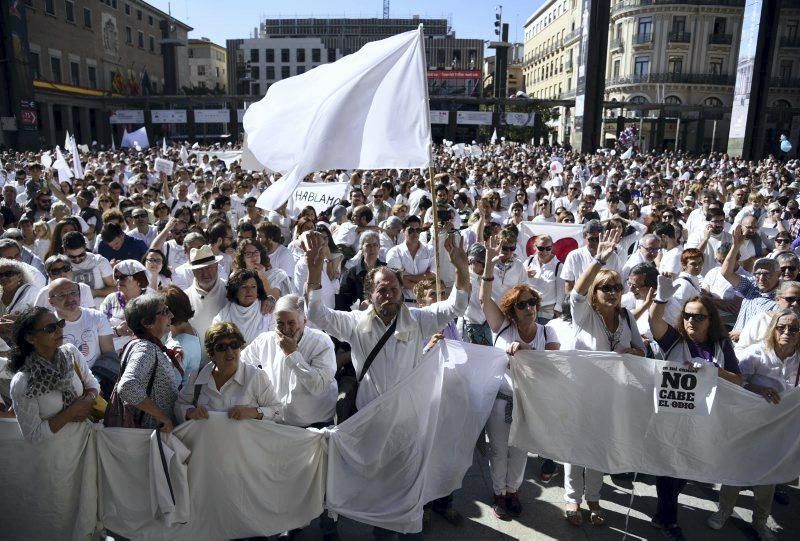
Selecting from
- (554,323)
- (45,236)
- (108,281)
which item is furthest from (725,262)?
(45,236)

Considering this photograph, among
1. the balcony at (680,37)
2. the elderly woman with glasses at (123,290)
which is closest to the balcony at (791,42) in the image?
the balcony at (680,37)

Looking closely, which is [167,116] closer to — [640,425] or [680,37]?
[640,425]

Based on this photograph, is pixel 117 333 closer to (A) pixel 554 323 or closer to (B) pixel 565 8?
(A) pixel 554 323

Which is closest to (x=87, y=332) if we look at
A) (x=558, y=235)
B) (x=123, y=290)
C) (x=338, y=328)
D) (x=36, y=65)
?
(x=123, y=290)

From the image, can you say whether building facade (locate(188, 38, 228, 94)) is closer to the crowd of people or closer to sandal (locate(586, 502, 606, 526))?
the crowd of people

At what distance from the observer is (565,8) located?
7306 cm

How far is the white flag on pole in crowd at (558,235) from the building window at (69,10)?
49822mm

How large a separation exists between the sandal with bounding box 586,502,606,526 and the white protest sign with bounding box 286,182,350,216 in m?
7.37

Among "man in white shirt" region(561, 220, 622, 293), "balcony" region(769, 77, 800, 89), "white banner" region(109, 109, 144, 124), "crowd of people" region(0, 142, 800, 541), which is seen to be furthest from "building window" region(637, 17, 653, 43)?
"man in white shirt" region(561, 220, 622, 293)

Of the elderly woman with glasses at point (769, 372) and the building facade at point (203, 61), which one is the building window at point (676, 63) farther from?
the elderly woman with glasses at point (769, 372)

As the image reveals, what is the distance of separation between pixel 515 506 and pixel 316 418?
4.87 ft

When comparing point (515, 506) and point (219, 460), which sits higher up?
point (219, 460)

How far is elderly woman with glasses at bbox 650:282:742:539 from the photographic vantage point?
3811mm

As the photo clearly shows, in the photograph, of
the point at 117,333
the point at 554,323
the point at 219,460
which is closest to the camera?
the point at 219,460
